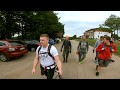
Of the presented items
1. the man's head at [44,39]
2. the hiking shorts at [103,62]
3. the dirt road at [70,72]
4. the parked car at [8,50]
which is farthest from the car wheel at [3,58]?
the man's head at [44,39]

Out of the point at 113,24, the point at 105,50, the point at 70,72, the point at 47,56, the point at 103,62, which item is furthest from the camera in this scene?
the point at 113,24

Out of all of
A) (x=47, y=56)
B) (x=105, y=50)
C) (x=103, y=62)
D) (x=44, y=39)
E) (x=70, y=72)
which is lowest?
(x=70, y=72)

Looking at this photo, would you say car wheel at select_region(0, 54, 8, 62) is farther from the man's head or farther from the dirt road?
the man's head

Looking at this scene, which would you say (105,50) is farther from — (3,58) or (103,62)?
(3,58)

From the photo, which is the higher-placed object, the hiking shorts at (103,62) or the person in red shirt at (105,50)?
the person in red shirt at (105,50)

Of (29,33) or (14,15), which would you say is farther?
(29,33)

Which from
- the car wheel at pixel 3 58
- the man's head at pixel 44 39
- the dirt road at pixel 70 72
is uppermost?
the man's head at pixel 44 39

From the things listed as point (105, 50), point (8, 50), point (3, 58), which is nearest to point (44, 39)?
point (105, 50)

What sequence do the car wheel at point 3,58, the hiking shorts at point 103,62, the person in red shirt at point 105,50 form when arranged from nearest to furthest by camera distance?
the person in red shirt at point 105,50, the hiking shorts at point 103,62, the car wheel at point 3,58

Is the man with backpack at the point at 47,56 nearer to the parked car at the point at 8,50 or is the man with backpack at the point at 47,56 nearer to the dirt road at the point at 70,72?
the dirt road at the point at 70,72
